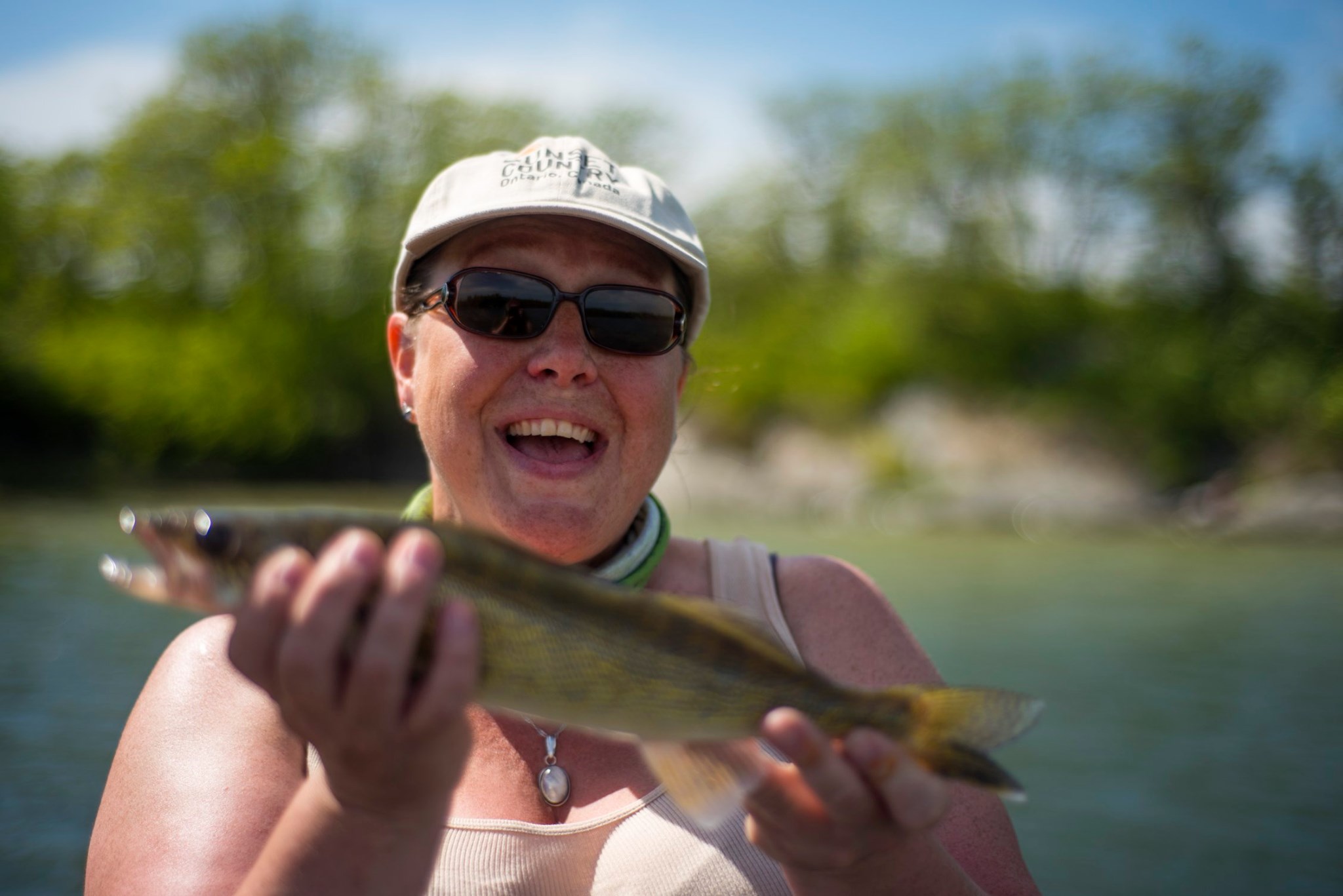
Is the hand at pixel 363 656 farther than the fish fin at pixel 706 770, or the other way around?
the fish fin at pixel 706 770

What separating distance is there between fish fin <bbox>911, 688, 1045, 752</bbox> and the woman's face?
3.29 feet

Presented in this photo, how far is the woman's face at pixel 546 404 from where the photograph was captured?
2.39 metres

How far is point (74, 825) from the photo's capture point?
506 cm

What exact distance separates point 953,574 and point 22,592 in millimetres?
11466

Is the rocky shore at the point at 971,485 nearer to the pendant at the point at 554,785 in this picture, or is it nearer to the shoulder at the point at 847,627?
the shoulder at the point at 847,627

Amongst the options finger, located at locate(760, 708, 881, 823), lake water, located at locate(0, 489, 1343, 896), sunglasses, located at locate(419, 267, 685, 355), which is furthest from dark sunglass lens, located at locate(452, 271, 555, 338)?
lake water, located at locate(0, 489, 1343, 896)

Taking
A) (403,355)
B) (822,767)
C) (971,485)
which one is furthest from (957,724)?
(971,485)

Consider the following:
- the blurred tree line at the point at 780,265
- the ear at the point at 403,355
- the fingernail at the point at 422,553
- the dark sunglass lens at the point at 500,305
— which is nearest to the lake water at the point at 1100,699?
the ear at the point at 403,355

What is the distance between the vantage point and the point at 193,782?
85.1 inches

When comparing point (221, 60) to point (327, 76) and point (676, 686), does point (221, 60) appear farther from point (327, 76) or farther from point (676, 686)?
point (676, 686)

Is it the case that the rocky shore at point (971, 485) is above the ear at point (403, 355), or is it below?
below

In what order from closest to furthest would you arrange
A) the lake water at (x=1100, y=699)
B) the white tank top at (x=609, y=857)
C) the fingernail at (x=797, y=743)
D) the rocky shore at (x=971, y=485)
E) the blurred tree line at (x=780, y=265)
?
the fingernail at (x=797, y=743) → the white tank top at (x=609, y=857) → the lake water at (x=1100, y=699) → the rocky shore at (x=971, y=485) → the blurred tree line at (x=780, y=265)

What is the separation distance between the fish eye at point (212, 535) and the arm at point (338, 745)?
0.32 feet

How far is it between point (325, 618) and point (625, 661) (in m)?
0.45
